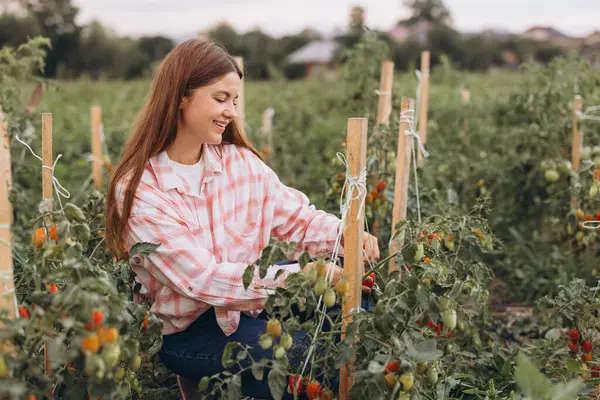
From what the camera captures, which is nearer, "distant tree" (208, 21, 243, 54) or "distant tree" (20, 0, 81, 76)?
"distant tree" (208, 21, 243, 54)

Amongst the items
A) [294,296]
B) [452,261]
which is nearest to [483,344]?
[452,261]

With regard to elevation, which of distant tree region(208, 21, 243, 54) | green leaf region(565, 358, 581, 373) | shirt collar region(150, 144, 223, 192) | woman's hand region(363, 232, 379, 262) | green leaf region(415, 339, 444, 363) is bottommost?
green leaf region(565, 358, 581, 373)

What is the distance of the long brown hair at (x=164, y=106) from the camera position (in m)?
1.63

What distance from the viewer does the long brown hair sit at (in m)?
1.63

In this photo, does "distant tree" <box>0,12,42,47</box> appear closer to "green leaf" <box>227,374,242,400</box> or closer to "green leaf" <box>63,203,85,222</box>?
"green leaf" <box>63,203,85,222</box>

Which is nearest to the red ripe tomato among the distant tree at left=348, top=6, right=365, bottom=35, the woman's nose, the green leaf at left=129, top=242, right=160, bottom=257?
the green leaf at left=129, top=242, right=160, bottom=257

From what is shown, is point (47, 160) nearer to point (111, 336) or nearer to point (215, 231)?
point (215, 231)

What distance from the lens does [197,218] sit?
1694 mm

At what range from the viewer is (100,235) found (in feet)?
6.37

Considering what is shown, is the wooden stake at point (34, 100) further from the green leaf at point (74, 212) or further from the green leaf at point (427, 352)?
the green leaf at point (427, 352)

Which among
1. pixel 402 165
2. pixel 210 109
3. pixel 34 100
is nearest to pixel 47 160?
pixel 210 109

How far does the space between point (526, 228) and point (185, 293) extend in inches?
92.8

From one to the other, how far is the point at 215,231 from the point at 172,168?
20cm

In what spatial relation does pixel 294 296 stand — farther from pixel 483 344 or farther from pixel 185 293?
pixel 483 344
